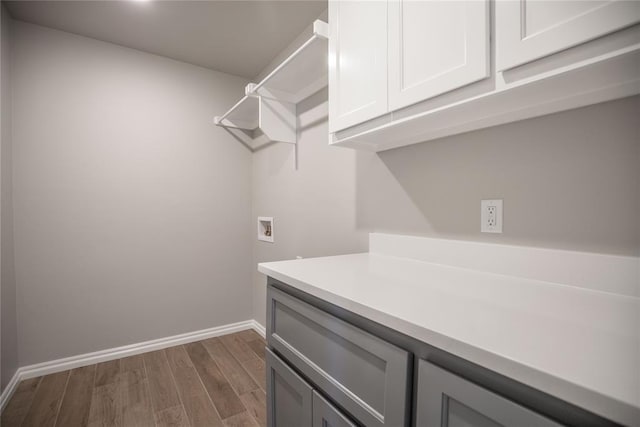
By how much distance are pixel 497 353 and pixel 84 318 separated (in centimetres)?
273

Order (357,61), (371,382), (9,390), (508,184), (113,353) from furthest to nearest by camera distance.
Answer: (113,353)
(9,390)
(357,61)
(508,184)
(371,382)

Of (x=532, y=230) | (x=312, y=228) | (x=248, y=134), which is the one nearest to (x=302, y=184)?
(x=312, y=228)

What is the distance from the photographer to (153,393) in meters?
1.86

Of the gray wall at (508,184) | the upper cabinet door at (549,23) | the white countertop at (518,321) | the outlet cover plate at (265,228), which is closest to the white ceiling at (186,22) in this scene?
the gray wall at (508,184)

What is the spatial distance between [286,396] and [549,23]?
4.28 ft

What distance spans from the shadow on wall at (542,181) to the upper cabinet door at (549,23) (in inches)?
12.6

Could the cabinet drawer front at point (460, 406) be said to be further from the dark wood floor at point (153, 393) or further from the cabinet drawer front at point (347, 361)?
the dark wood floor at point (153, 393)

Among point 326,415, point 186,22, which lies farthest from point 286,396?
point 186,22

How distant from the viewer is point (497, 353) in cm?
49

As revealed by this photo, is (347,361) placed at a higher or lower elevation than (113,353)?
higher

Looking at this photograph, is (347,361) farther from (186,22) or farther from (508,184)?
(186,22)

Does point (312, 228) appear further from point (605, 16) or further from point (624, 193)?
point (605, 16)

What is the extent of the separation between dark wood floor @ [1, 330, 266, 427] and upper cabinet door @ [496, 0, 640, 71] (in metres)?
1.92

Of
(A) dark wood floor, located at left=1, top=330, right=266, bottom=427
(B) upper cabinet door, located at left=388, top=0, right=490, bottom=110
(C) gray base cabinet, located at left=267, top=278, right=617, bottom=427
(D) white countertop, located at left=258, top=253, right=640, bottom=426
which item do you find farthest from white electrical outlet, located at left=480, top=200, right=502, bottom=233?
(A) dark wood floor, located at left=1, top=330, right=266, bottom=427
